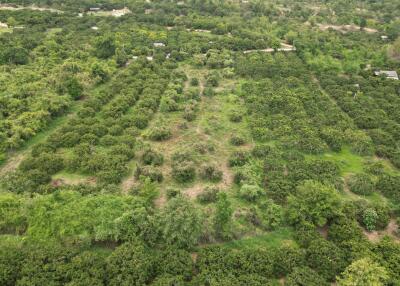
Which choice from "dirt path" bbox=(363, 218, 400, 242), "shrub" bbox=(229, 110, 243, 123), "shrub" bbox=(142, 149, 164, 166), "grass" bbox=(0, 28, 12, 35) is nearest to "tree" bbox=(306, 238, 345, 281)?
"dirt path" bbox=(363, 218, 400, 242)

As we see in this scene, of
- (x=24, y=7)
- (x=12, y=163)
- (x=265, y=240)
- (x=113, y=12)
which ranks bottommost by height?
(x=265, y=240)

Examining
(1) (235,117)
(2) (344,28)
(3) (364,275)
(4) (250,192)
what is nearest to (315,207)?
(4) (250,192)

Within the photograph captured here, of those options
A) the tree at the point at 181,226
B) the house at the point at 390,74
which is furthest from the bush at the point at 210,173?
the house at the point at 390,74

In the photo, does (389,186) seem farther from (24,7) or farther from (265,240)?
(24,7)

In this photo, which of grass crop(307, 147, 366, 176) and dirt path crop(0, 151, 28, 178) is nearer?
dirt path crop(0, 151, 28, 178)

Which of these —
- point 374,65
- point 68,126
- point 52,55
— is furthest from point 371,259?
point 52,55

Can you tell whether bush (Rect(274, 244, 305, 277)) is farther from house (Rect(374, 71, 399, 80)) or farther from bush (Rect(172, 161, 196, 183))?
house (Rect(374, 71, 399, 80))
